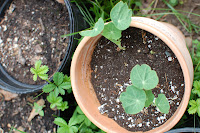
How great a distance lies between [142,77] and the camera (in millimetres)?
928

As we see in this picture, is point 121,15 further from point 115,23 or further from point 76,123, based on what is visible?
point 76,123

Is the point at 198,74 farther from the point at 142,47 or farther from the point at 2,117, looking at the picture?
the point at 2,117

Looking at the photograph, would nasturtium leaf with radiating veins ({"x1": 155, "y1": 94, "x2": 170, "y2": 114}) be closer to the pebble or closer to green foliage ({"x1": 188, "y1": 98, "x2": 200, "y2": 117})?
green foliage ({"x1": 188, "y1": 98, "x2": 200, "y2": 117})

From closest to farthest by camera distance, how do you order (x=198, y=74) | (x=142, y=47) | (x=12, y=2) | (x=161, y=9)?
(x=142, y=47)
(x=198, y=74)
(x=161, y=9)
(x=12, y=2)

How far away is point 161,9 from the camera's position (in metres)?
1.52

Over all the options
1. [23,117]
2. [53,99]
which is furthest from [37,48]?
[23,117]

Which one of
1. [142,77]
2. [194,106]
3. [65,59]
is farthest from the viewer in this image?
[65,59]

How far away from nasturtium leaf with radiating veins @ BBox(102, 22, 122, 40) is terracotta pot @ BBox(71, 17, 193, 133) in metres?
0.09

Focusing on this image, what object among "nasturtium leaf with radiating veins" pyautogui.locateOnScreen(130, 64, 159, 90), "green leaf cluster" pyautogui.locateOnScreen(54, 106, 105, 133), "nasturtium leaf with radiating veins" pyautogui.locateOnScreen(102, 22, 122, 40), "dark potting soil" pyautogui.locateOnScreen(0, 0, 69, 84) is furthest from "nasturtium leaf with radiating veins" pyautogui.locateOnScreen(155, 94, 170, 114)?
"dark potting soil" pyautogui.locateOnScreen(0, 0, 69, 84)

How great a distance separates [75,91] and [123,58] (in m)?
0.34

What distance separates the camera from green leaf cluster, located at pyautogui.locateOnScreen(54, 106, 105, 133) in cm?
123

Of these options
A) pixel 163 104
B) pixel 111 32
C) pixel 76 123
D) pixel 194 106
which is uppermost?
pixel 111 32

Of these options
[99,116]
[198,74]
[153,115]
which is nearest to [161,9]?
[198,74]

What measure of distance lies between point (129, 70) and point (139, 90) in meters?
0.23
